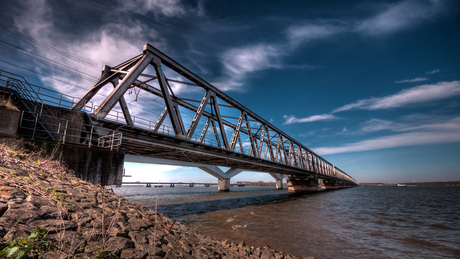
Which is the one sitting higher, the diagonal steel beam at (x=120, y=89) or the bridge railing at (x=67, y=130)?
the diagonal steel beam at (x=120, y=89)

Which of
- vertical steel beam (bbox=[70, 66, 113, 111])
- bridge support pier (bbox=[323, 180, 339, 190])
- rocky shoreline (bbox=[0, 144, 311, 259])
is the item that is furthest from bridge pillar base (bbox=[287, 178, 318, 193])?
rocky shoreline (bbox=[0, 144, 311, 259])

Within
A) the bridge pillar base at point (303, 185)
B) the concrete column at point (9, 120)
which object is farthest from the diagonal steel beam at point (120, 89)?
the bridge pillar base at point (303, 185)

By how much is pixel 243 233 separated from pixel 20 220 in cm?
1044

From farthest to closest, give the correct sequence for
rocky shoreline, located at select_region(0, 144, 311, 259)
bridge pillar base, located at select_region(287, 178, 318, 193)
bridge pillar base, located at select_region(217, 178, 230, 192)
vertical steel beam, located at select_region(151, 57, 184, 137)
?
bridge pillar base, located at select_region(217, 178, 230, 192)
bridge pillar base, located at select_region(287, 178, 318, 193)
vertical steel beam, located at select_region(151, 57, 184, 137)
rocky shoreline, located at select_region(0, 144, 311, 259)

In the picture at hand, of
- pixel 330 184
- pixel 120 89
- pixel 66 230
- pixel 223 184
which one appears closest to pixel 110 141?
pixel 120 89

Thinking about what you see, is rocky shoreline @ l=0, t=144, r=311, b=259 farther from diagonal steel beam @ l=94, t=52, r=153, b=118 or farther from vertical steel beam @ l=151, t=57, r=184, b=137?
vertical steel beam @ l=151, t=57, r=184, b=137

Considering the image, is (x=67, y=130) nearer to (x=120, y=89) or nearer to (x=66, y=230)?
(x=120, y=89)

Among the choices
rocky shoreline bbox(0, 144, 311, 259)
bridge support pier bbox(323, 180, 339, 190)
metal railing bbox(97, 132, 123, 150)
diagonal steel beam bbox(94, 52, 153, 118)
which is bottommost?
bridge support pier bbox(323, 180, 339, 190)

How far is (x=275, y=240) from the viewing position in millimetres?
10477

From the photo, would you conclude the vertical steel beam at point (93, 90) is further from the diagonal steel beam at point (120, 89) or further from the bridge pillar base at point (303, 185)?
the bridge pillar base at point (303, 185)

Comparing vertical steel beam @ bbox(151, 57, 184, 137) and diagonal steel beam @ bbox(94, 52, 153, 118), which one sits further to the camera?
vertical steel beam @ bbox(151, 57, 184, 137)

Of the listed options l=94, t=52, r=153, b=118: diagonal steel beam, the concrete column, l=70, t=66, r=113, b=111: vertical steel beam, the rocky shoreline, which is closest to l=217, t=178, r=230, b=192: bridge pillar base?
l=70, t=66, r=113, b=111: vertical steel beam

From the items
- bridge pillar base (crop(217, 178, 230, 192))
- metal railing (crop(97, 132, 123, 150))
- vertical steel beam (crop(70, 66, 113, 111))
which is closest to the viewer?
metal railing (crop(97, 132, 123, 150))

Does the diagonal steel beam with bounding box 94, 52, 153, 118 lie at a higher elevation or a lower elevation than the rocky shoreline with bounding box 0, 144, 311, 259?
higher
